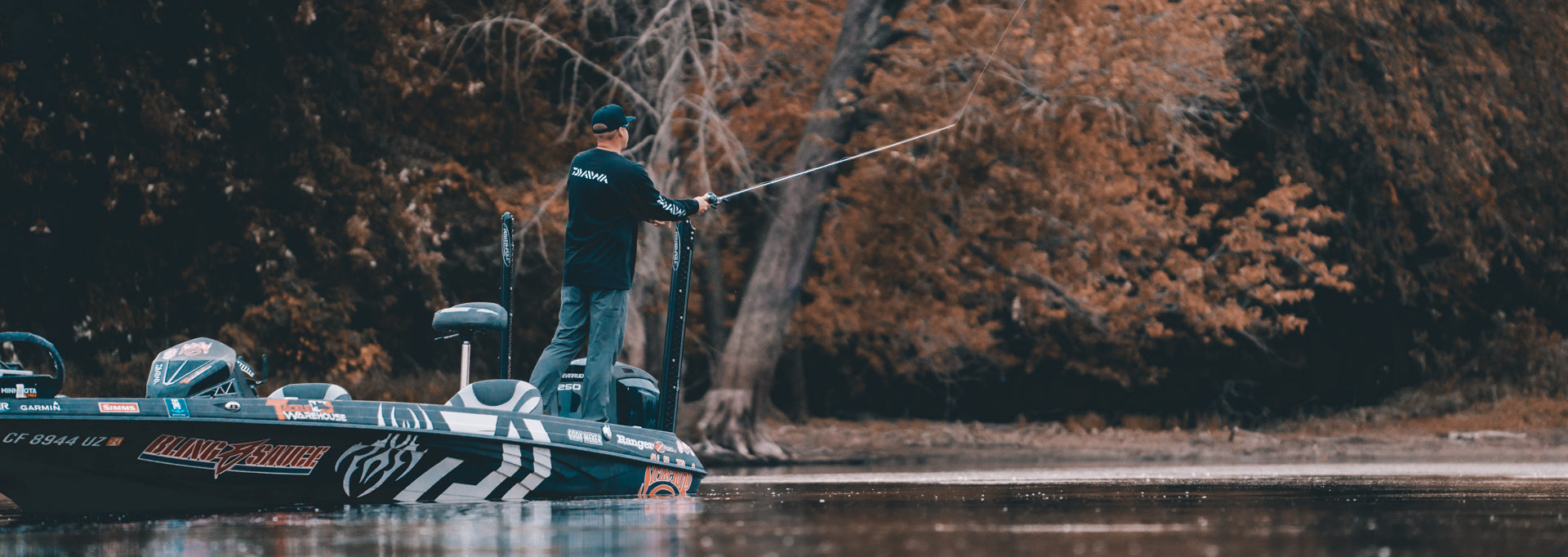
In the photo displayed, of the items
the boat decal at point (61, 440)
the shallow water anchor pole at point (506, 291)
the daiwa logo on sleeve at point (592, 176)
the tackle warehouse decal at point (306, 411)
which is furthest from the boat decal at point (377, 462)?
the daiwa logo on sleeve at point (592, 176)

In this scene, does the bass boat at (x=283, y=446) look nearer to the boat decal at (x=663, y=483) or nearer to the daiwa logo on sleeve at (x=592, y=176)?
the boat decal at (x=663, y=483)

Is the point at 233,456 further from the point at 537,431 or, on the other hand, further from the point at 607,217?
the point at 607,217

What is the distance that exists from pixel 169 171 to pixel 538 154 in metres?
4.15

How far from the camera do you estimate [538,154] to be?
2158 centimetres

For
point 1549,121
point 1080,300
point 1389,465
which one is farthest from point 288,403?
point 1549,121

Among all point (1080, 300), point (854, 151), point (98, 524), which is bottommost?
point (98, 524)

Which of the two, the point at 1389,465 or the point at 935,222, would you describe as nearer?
the point at 1389,465

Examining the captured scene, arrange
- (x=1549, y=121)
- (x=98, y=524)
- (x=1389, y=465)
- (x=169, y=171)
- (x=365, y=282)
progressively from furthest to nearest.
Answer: (x=1549, y=121) → (x=365, y=282) → (x=169, y=171) → (x=1389, y=465) → (x=98, y=524)

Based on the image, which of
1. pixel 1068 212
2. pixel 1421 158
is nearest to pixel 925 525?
pixel 1068 212

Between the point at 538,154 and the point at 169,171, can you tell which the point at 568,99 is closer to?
the point at 538,154

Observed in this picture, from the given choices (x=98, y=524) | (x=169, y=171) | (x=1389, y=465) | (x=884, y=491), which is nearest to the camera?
(x=98, y=524)

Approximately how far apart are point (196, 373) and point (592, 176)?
7.37 ft

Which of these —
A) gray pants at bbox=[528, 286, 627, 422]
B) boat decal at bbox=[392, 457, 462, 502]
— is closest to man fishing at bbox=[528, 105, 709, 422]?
gray pants at bbox=[528, 286, 627, 422]

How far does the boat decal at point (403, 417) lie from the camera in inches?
360
